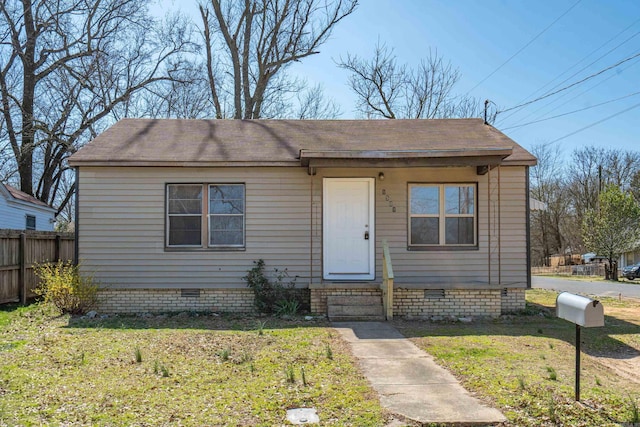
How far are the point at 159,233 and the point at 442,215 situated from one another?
5.48 meters

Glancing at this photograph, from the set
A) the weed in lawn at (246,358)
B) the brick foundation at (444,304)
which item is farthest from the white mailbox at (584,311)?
the brick foundation at (444,304)

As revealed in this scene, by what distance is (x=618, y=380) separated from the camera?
5355mm

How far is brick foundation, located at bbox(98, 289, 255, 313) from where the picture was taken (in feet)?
31.8

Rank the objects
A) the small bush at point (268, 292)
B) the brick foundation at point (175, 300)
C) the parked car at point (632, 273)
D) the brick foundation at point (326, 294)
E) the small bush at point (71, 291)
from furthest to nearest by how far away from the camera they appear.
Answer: the parked car at point (632, 273), the brick foundation at point (175, 300), the small bush at point (268, 292), the brick foundation at point (326, 294), the small bush at point (71, 291)

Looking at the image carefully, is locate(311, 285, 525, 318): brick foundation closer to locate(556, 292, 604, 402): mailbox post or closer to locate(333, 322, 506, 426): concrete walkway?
locate(333, 322, 506, 426): concrete walkway

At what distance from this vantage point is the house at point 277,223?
383 inches

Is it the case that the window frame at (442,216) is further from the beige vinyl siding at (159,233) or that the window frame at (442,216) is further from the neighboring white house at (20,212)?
the neighboring white house at (20,212)

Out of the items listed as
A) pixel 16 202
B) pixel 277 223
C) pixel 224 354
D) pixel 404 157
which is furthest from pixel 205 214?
pixel 16 202

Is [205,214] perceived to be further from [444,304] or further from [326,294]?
[444,304]

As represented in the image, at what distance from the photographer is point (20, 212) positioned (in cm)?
1827

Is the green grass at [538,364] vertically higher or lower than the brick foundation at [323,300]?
lower

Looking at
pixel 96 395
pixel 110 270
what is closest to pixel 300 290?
pixel 110 270

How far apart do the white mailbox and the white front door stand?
5313 mm

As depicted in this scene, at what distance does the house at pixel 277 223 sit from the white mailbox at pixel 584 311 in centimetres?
504
